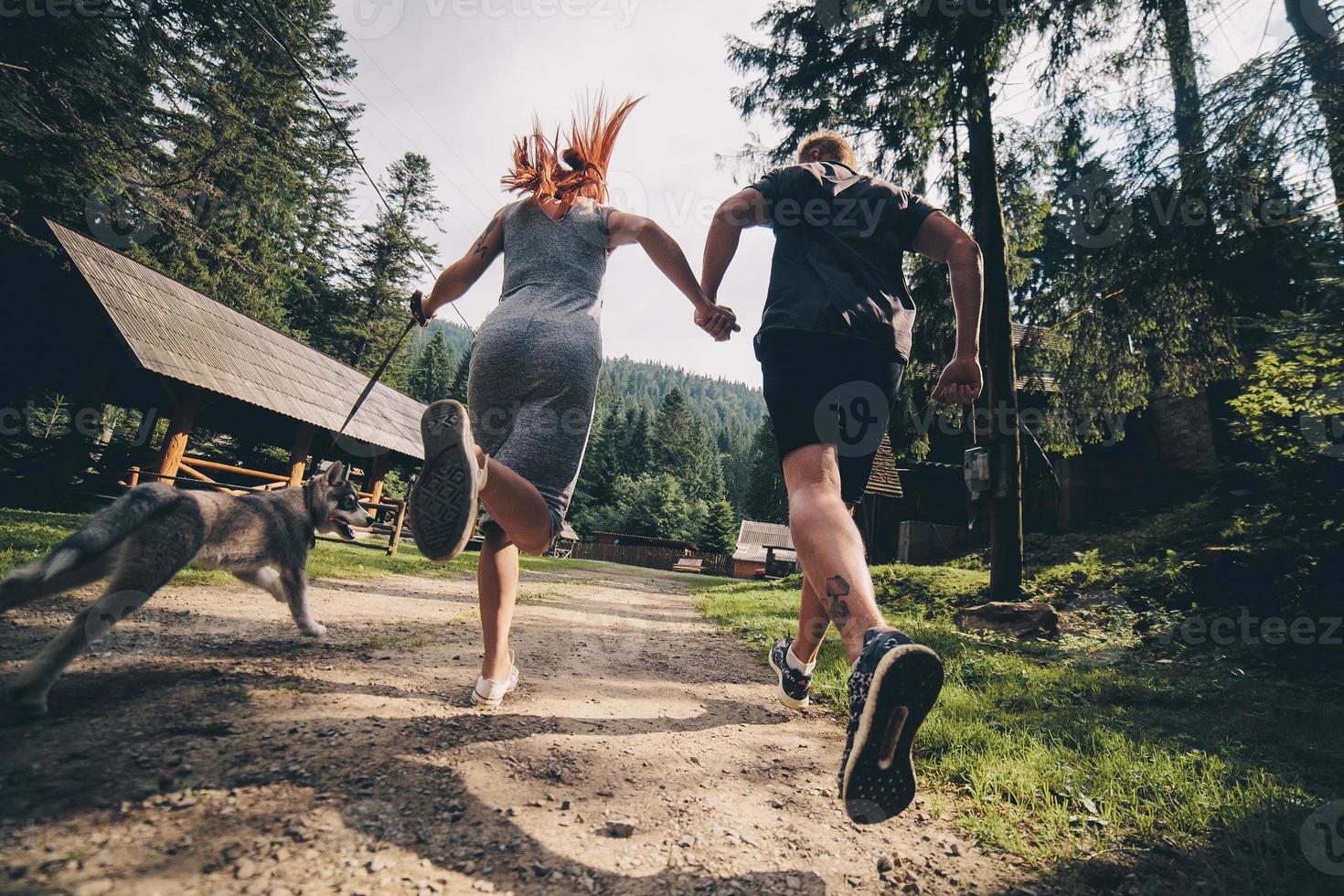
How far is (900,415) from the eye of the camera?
10.3 meters

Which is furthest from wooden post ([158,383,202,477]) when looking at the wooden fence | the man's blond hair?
the wooden fence

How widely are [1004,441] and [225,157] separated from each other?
28054 millimetres

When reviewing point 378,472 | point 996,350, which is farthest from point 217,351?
point 996,350

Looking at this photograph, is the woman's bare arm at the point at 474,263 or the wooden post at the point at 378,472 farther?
the wooden post at the point at 378,472

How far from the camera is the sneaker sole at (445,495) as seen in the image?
195 cm

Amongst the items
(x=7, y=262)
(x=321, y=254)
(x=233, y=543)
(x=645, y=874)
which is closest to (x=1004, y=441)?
(x=645, y=874)

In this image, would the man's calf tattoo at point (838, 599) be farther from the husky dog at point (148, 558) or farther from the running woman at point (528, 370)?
the husky dog at point (148, 558)

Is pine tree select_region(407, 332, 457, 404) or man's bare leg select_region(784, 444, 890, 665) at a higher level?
pine tree select_region(407, 332, 457, 404)

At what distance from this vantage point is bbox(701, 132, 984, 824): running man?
1.51 meters

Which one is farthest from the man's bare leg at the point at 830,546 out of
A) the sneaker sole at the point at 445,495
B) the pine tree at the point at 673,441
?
the pine tree at the point at 673,441

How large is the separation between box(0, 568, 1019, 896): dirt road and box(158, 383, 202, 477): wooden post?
9.17 meters

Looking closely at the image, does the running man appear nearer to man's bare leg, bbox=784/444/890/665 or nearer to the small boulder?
man's bare leg, bbox=784/444/890/665

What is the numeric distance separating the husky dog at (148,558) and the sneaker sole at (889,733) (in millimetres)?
2386

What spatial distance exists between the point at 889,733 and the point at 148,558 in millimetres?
2744
